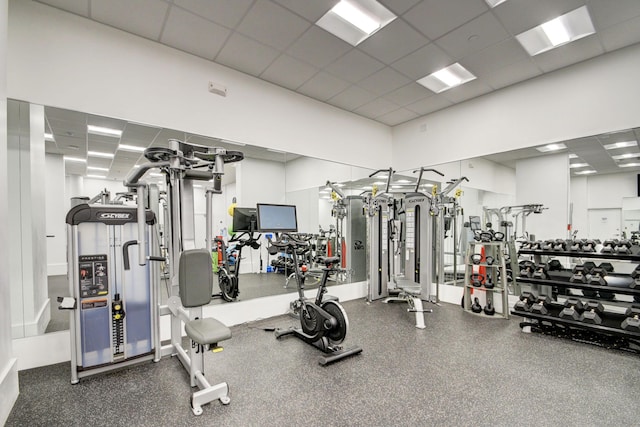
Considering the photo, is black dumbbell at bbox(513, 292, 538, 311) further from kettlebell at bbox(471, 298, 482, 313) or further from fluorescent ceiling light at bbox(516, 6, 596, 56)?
fluorescent ceiling light at bbox(516, 6, 596, 56)

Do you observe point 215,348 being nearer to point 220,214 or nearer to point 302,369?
point 302,369

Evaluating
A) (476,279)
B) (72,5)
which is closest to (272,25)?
(72,5)

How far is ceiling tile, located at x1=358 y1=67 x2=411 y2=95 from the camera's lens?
14.8 ft

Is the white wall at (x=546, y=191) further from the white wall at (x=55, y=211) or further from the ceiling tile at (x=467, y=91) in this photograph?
the white wall at (x=55, y=211)

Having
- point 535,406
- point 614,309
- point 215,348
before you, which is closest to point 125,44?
point 215,348

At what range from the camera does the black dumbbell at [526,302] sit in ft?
12.8

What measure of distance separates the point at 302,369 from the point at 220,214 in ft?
8.45

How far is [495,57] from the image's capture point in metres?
4.09

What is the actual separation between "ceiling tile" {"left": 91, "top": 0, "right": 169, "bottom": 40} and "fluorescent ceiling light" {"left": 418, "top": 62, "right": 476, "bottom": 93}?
3760 mm

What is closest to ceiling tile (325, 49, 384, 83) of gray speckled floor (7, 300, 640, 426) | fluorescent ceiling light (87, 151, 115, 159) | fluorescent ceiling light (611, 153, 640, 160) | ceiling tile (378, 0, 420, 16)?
ceiling tile (378, 0, 420, 16)

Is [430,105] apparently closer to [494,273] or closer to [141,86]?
[494,273]

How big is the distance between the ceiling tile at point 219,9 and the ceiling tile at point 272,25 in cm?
9

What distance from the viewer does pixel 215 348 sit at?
222 centimetres

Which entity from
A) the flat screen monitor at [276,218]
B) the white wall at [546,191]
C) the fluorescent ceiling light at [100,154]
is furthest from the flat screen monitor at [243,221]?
the white wall at [546,191]
